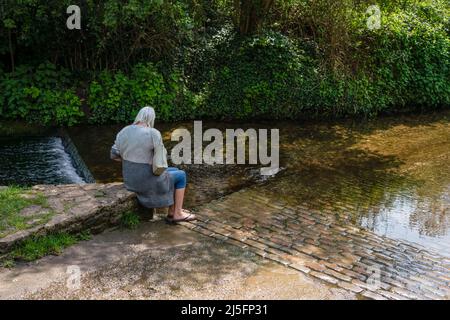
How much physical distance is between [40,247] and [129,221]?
1.16m

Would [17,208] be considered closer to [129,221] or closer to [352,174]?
[129,221]

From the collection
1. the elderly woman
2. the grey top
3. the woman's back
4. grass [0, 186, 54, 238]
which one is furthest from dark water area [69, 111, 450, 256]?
grass [0, 186, 54, 238]

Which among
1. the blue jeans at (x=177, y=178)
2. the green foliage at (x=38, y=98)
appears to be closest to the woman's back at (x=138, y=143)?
the blue jeans at (x=177, y=178)

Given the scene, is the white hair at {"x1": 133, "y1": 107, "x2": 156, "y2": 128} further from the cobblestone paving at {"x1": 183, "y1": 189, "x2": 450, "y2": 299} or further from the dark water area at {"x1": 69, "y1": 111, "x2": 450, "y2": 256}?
Result: the dark water area at {"x1": 69, "y1": 111, "x2": 450, "y2": 256}

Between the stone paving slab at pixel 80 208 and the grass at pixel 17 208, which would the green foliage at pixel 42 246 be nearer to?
the stone paving slab at pixel 80 208

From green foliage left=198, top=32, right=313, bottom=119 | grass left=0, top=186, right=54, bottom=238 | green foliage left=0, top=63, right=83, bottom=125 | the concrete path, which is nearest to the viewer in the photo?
the concrete path

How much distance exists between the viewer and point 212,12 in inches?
528

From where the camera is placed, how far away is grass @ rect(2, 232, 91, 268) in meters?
4.99

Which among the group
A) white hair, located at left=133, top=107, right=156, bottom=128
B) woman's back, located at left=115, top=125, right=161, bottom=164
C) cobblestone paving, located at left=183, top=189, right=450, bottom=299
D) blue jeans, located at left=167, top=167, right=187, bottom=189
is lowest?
cobblestone paving, located at left=183, top=189, right=450, bottom=299

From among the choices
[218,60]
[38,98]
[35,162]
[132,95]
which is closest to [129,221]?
[35,162]

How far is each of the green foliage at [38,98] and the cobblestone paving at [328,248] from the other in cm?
532

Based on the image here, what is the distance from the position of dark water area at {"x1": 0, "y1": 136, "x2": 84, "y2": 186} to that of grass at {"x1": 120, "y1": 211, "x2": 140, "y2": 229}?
2474 millimetres

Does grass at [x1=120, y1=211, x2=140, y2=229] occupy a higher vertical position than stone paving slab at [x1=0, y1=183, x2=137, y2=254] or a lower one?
lower

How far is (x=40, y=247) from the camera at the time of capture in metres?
5.15
